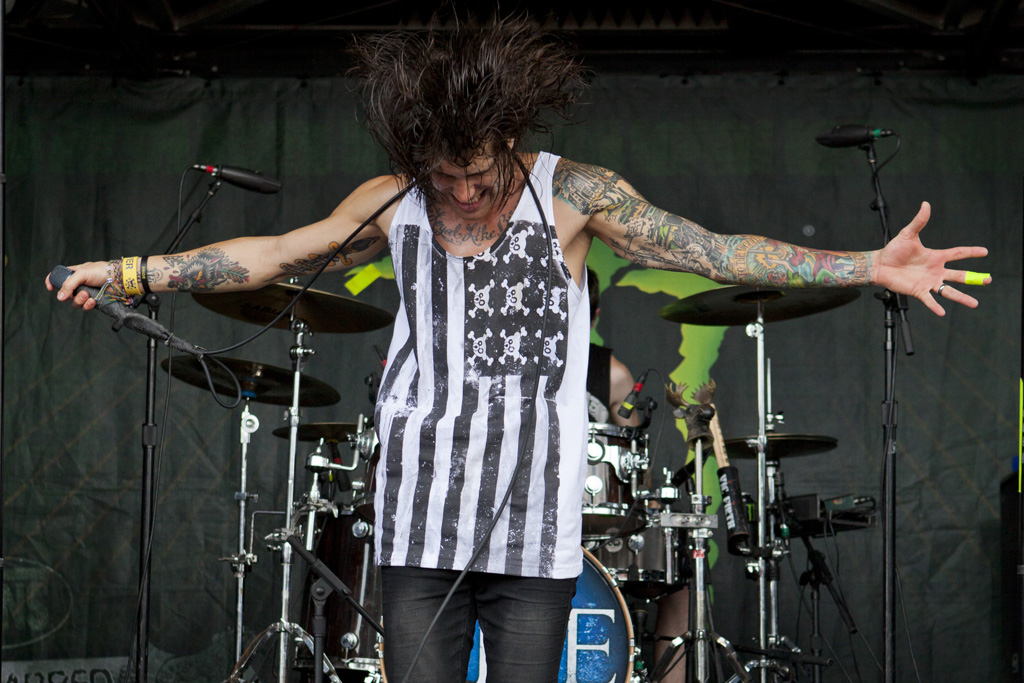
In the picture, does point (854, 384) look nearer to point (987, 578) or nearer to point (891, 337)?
point (987, 578)

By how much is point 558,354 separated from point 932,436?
3700mm

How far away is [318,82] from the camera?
540cm

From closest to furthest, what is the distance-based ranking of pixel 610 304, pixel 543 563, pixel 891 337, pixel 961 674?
pixel 543 563 → pixel 891 337 → pixel 961 674 → pixel 610 304

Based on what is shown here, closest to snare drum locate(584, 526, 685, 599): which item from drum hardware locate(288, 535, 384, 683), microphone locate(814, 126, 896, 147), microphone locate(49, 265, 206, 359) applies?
microphone locate(814, 126, 896, 147)

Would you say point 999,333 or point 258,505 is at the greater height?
point 999,333

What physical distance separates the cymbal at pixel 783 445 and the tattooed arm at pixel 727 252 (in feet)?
7.64

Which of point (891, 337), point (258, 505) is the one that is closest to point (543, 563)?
point (891, 337)

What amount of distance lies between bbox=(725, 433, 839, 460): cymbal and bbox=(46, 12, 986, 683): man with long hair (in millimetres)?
2383

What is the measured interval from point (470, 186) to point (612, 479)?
85.4 inches

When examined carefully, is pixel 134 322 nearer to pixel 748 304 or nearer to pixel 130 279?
pixel 130 279

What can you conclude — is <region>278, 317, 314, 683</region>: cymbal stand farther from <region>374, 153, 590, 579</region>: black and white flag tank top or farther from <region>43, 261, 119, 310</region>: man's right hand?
<region>374, 153, 590, 579</region>: black and white flag tank top

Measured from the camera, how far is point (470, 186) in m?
1.93

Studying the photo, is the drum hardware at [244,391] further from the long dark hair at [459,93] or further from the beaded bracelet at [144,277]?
the long dark hair at [459,93]

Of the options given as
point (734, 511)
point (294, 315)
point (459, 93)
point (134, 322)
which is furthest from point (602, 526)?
point (459, 93)
